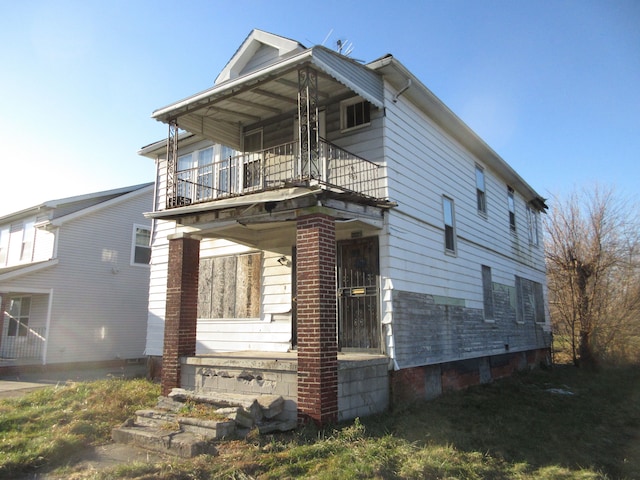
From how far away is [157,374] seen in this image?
1369 cm

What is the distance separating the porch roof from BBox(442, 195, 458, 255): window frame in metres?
3.83

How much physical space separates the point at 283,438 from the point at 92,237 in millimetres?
16708

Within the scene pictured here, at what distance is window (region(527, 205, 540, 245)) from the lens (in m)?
20.7

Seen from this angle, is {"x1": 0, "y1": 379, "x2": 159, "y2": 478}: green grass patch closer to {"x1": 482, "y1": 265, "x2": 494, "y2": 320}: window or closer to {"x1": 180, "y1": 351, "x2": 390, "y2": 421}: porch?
{"x1": 180, "y1": 351, "x2": 390, "y2": 421}: porch

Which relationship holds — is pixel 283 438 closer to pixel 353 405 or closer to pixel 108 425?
pixel 353 405

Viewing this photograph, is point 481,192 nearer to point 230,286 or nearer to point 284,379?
point 230,286

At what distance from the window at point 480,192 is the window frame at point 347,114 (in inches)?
244

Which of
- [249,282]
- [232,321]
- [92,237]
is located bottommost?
[232,321]

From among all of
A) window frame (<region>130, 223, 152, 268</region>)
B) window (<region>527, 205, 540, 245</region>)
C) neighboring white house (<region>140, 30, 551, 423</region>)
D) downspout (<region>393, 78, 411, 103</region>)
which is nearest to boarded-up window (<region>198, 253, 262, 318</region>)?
neighboring white house (<region>140, 30, 551, 423</region>)

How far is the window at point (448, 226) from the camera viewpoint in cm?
1297

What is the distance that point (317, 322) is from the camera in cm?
777

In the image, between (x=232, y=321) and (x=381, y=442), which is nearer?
(x=381, y=442)

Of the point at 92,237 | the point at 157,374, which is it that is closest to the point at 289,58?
the point at 157,374

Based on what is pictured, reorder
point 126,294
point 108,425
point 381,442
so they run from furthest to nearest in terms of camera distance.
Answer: point 126,294 → point 108,425 → point 381,442
